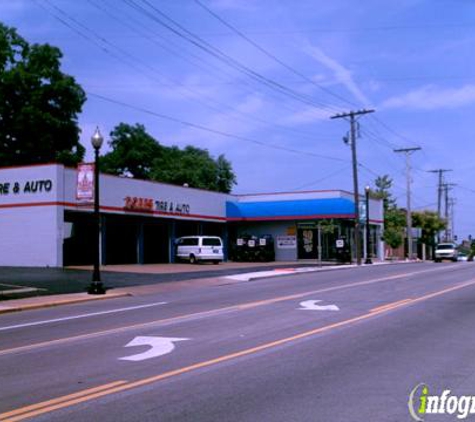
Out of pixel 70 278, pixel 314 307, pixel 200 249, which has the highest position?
pixel 200 249

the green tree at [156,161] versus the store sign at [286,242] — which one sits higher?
the green tree at [156,161]

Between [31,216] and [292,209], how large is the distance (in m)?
21.7

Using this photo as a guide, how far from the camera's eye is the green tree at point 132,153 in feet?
260

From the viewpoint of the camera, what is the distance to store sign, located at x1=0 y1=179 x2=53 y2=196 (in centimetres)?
3508

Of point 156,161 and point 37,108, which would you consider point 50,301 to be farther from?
point 156,161

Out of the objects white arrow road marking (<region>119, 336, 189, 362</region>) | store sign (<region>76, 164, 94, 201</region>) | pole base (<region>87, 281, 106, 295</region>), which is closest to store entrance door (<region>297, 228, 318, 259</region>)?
store sign (<region>76, 164, 94, 201</region>)

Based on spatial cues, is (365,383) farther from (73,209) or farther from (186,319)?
(73,209)

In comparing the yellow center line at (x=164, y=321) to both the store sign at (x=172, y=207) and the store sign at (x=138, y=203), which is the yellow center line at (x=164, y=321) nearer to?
the store sign at (x=138, y=203)

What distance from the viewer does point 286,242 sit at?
52906 millimetres

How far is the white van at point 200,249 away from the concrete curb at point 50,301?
20382mm

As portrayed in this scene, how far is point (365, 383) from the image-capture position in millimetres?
7953

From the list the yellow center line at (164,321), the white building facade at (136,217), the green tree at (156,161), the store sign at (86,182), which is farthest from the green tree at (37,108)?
the yellow center line at (164,321)

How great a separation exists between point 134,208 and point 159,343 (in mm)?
30017

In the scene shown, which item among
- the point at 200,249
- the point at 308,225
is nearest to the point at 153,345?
the point at 200,249
